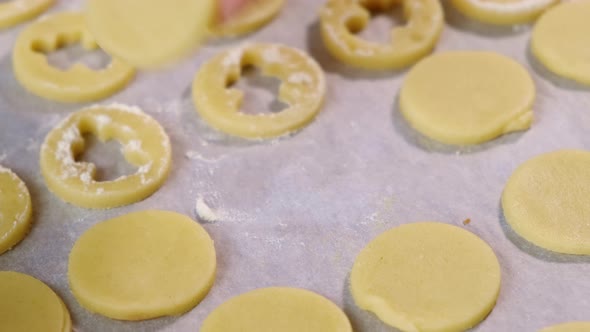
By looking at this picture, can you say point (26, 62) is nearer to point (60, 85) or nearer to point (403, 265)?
point (60, 85)

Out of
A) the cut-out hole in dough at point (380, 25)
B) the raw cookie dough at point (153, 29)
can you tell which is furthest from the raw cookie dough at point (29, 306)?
the cut-out hole in dough at point (380, 25)

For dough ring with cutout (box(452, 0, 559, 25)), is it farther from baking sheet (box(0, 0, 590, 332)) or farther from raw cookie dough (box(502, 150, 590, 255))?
raw cookie dough (box(502, 150, 590, 255))

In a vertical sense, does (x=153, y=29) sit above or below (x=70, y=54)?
above

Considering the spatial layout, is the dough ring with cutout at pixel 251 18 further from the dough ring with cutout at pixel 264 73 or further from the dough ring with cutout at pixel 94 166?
the dough ring with cutout at pixel 94 166

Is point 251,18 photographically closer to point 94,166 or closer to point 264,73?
point 264,73

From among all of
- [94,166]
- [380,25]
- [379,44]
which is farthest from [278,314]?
[380,25]

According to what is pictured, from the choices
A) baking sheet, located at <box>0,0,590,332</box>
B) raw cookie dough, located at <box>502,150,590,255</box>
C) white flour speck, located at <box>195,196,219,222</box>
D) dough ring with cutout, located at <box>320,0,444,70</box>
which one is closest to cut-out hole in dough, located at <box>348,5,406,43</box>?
dough ring with cutout, located at <box>320,0,444,70</box>
